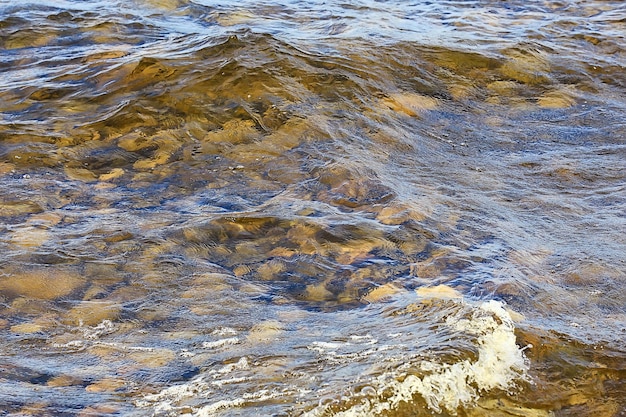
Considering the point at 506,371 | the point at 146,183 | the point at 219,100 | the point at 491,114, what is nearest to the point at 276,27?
the point at 219,100

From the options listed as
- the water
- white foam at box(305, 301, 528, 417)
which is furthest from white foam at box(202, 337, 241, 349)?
white foam at box(305, 301, 528, 417)

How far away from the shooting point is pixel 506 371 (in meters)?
2.77

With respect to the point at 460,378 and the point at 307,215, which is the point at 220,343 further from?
the point at 307,215

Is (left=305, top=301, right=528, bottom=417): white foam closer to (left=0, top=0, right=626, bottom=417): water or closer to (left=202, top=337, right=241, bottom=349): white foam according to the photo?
(left=0, top=0, right=626, bottom=417): water

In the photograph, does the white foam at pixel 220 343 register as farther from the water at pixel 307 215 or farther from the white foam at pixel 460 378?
the white foam at pixel 460 378

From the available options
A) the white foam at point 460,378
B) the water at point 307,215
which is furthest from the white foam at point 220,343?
the white foam at point 460,378

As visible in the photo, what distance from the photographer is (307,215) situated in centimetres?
408

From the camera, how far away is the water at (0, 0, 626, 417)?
2.76 m

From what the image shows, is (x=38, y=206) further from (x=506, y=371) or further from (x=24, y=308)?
(x=506, y=371)

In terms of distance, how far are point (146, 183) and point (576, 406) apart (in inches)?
108

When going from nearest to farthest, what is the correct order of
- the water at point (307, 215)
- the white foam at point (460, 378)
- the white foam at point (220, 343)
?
the white foam at point (460, 378) → the water at point (307, 215) → the white foam at point (220, 343)

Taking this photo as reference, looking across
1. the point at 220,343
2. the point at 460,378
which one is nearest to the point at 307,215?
the point at 220,343

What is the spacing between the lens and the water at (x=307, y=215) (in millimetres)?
2756

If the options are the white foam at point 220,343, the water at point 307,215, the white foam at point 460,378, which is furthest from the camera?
the white foam at point 220,343
